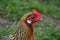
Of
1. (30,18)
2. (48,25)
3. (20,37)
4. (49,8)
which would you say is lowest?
(49,8)

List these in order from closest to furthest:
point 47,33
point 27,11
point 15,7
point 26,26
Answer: point 26,26 < point 47,33 < point 15,7 < point 27,11

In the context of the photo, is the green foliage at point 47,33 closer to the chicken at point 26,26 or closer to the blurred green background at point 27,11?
the blurred green background at point 27,11

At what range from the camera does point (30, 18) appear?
523 cm

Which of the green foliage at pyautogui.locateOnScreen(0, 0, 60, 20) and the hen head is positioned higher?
the hen head

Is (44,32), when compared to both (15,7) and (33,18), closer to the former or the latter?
(15,7)

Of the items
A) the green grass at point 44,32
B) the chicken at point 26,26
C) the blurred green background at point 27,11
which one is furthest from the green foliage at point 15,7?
the chicken at point 26,26

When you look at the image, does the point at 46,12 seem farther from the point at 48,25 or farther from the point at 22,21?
the point at 22,21

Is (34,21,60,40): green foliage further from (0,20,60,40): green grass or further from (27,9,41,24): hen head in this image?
(27,9,41,24): hen head

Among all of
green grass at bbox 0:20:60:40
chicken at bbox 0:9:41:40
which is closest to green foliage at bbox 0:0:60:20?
green grass at bbox 0:20:60:40


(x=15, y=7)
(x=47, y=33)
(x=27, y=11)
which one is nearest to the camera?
(x=47, y=33)

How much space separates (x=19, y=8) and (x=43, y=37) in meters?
1.66

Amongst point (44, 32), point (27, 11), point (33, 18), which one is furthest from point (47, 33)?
point (33, 18)

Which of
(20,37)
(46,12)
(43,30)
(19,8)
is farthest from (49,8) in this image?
(20,37)

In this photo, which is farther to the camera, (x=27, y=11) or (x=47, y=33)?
(x=27, y=11)
